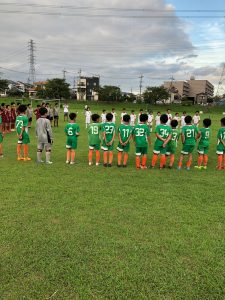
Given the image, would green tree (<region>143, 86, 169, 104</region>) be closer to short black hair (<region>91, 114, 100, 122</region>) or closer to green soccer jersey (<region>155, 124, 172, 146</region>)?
short black hair (<region>91, 114, 100, 122</region>)

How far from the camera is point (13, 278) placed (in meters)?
3.75

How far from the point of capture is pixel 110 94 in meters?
84.7

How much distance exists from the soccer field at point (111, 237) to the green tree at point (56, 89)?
78143 mm

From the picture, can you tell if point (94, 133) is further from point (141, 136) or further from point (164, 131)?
point (164, 131)

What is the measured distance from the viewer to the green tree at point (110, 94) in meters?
84.8

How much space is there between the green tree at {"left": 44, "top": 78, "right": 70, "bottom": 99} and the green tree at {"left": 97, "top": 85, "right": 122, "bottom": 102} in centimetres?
997

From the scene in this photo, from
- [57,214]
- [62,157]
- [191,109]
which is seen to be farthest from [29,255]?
[191,109]

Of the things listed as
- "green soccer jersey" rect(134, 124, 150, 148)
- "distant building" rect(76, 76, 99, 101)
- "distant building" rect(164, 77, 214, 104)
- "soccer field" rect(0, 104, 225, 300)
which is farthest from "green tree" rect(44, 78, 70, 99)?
"soccer field" rect(0, 104, 225, 300)

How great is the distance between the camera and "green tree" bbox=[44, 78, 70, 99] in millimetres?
83688

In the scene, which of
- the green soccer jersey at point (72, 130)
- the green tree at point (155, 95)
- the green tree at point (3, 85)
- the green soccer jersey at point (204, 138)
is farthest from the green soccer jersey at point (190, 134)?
the green tree at point (3, 85)

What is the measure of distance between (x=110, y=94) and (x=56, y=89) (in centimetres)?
1497

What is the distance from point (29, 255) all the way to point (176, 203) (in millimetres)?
3425

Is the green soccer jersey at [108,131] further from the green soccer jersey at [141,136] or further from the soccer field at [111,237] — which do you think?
the soccer field at [111,237]

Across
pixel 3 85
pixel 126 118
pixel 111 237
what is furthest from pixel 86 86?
pixel 111 237
